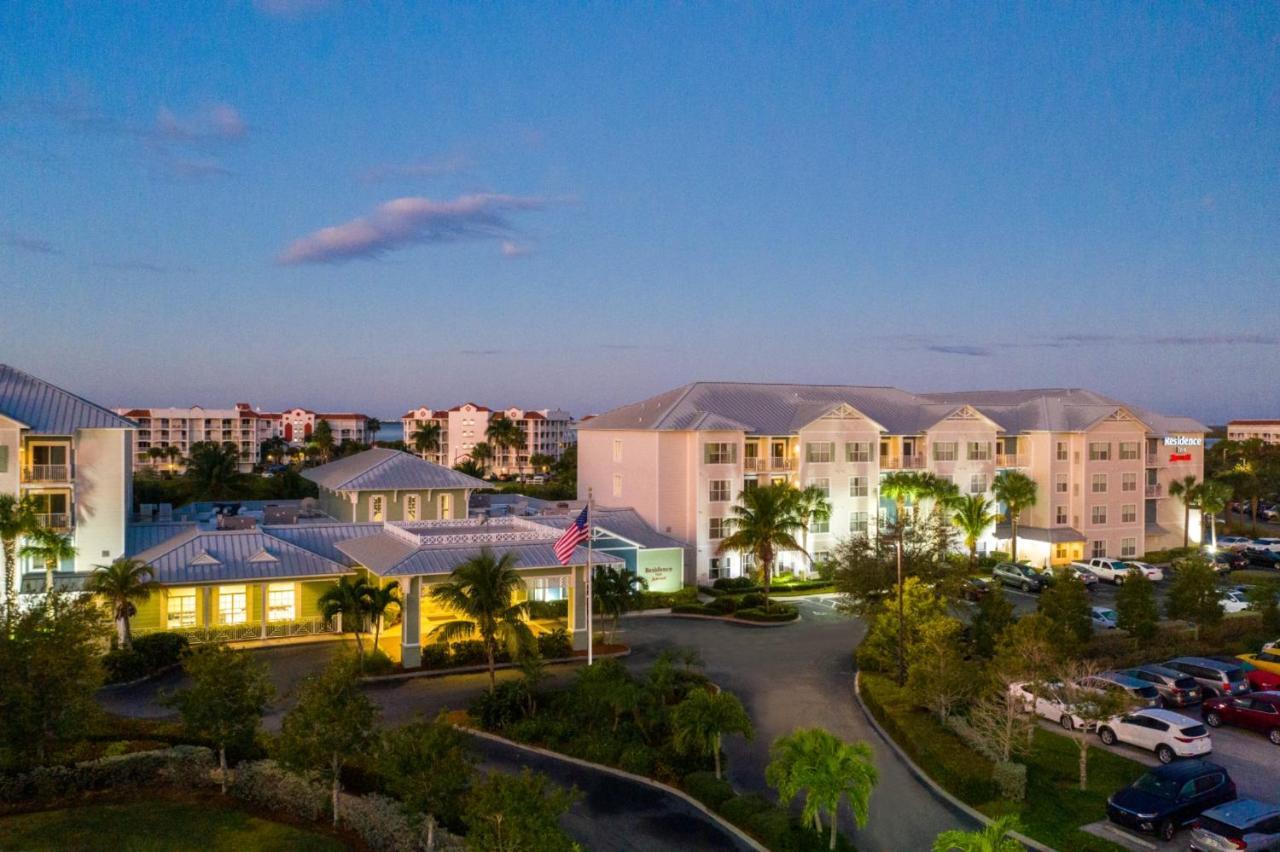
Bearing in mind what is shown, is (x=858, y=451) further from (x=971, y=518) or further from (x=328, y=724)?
(x=328, y=724)

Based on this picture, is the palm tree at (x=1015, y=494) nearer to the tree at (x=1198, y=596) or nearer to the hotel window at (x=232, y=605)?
the tree at (x=1198, y=596)

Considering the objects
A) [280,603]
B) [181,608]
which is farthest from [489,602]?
[181,608]

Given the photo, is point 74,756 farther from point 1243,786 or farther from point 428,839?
point 1243,786

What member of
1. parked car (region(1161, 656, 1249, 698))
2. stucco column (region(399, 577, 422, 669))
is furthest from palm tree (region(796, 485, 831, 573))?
stucco column (region(399, 577, 422, 669))

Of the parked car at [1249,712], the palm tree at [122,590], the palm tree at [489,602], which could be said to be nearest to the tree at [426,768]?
the palm tree at [489,602]

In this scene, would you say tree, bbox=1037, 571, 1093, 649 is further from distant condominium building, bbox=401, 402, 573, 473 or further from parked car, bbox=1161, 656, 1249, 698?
distant condominium building, bbox=401, 402, 573, 473

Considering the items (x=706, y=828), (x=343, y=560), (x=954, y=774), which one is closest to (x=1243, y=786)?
(x=954, y=774)
